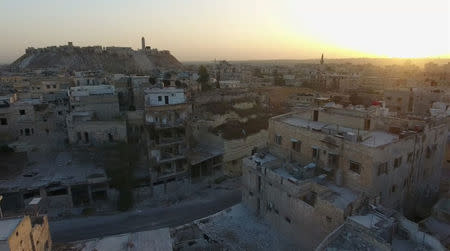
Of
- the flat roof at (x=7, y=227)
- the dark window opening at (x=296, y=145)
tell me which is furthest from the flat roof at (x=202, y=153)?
the flat roof at (x=7, y=227)

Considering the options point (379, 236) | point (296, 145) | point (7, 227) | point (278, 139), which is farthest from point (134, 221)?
point (379, 236)

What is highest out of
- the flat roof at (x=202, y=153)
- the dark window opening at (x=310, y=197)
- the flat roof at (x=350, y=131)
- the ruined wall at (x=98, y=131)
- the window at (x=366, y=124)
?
the window at (x=366, y=124)

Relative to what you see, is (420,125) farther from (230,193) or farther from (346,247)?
(230,193)

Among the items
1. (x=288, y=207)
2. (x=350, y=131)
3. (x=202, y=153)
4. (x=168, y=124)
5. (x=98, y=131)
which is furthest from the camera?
(x=202, y=153)

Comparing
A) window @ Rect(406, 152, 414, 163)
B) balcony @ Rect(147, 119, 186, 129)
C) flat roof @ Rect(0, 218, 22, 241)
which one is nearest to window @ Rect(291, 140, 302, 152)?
window @ Rect(406, 152, 414, 163)

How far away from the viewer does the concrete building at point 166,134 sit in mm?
27547

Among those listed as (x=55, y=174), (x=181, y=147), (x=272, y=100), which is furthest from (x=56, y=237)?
(x=272, y=100)

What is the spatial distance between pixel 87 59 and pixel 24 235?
98.9m

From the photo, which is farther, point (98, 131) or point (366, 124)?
point (98, 131)

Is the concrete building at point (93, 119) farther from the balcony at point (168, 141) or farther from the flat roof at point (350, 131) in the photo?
the flat roof at point (350, 131)

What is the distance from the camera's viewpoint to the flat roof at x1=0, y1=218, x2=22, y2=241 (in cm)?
1235

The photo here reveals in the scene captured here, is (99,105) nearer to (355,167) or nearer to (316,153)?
(316,153)

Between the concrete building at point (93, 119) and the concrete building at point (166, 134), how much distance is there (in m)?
3.30

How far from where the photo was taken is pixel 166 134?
29953 mm
